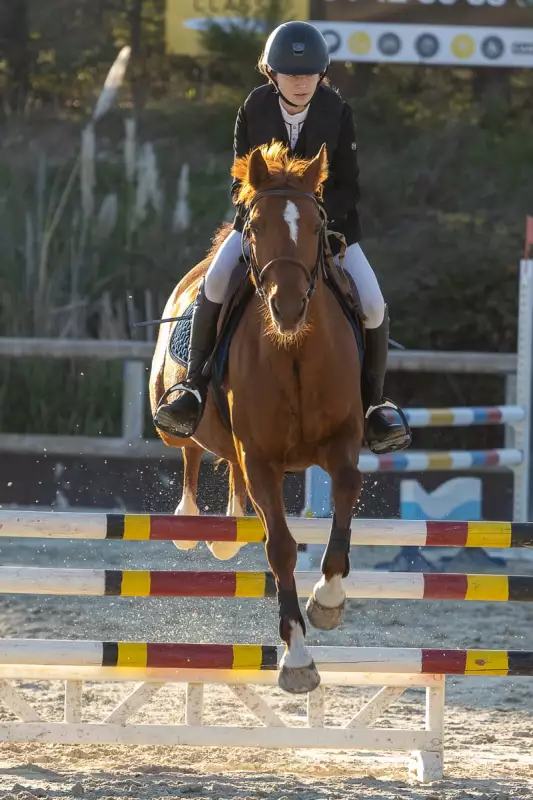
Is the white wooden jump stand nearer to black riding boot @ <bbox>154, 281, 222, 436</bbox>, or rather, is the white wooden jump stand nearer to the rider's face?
black riding boot @ <bbox>154, 281, 222, 436</bbox>

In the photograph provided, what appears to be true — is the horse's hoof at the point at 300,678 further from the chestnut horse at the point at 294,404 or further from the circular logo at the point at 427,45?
the circular logo at the point at 427,45

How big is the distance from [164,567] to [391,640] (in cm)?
190

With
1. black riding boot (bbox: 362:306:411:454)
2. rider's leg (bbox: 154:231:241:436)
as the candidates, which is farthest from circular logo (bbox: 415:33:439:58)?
black riding boot (bbox: 362:306:411:454)

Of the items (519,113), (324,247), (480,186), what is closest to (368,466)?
(324,247)

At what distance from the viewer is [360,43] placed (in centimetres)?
1252

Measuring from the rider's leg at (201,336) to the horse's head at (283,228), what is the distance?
16.4 inches

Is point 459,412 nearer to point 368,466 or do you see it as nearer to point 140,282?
point 368,466

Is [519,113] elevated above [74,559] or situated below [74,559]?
above

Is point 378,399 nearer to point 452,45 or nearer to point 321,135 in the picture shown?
point 321,135

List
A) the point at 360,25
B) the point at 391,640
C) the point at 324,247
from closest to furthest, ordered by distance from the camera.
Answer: the point at 324,247 < the point at 391,640 < the point at 360,25

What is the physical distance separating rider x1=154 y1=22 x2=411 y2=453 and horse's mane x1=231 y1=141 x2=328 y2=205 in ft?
0.52

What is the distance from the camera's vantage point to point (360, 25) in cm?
1245

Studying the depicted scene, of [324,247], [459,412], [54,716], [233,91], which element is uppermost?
[233,91]

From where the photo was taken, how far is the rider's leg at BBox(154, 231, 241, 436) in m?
4.97
